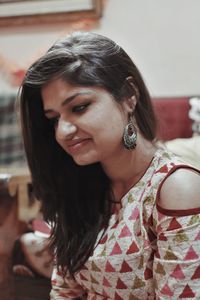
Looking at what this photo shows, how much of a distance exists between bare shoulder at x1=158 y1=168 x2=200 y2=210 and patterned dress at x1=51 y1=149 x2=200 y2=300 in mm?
12

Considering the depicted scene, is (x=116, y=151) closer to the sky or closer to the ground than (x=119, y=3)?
closer to the ground

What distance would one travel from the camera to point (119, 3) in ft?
7.79

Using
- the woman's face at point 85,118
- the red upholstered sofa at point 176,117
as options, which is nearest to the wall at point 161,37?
the red upholstered sofa at point 176,117

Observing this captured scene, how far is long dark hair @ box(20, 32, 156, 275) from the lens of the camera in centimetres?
87

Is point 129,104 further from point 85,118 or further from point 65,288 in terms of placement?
point 65,288

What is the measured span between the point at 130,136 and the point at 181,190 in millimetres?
186

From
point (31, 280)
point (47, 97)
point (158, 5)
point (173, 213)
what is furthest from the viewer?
point (158, 5)

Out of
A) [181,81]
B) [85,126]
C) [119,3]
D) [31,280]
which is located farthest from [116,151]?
[119,3]

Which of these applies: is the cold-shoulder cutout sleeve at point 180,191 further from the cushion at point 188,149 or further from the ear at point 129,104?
the cushion at point 188,149

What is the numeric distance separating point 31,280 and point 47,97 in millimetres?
823

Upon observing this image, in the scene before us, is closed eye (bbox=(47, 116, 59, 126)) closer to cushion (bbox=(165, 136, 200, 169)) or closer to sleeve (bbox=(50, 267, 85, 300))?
sleeve (bbox=(50, 267, 85, 300))

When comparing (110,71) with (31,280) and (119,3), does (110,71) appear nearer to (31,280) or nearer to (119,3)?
(31,280)

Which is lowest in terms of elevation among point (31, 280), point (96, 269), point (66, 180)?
point (31, 280)

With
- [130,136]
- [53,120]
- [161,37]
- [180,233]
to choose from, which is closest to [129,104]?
[130,136]
